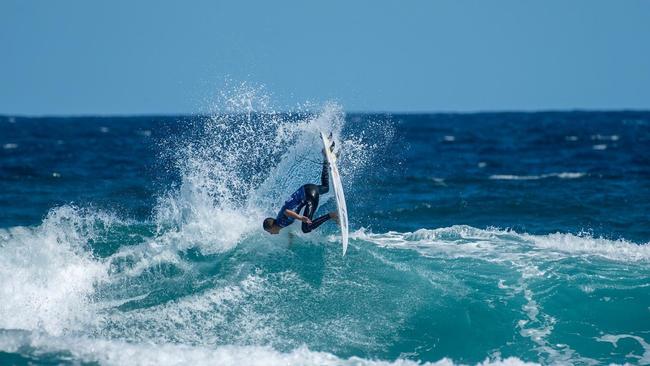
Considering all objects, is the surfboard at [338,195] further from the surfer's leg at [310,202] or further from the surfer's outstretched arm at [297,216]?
the surfer's outstretched arm at [297,216]

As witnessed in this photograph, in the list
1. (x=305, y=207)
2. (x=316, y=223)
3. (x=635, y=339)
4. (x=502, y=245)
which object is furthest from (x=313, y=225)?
(x=635, y=339)

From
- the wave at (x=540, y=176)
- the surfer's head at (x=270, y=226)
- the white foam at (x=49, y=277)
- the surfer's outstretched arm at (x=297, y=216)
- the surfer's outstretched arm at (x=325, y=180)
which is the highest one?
the wave at (x=540, y=176)

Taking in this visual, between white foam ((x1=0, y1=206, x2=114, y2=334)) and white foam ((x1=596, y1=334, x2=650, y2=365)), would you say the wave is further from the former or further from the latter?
white foam ((x1=0, y1=206, x2=114, y2=334))

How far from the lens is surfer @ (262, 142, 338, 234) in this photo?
11711mm

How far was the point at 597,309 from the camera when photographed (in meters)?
10.7

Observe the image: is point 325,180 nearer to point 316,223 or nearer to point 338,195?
point 338,195

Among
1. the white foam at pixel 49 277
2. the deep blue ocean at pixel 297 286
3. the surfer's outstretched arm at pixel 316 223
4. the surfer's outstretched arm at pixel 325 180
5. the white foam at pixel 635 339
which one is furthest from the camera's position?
the surfer's outstretched arm at pixel 325 180

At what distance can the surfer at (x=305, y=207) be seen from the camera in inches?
461

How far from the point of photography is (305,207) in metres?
11.9

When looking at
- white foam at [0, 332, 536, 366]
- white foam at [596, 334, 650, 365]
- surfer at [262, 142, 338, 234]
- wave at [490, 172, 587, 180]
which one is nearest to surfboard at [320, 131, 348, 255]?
surfer at [262, 142, 338, 234]

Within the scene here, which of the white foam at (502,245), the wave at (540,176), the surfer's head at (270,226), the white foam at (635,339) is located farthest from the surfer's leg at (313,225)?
the wave at (540,176)

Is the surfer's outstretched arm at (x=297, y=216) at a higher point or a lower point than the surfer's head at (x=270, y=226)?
higher

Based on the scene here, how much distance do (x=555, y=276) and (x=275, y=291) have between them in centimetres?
386

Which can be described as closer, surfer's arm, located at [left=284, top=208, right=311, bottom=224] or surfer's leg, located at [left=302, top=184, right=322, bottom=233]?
surfer's arm, located at [left=284, top=208, right=311, bottom=224]
